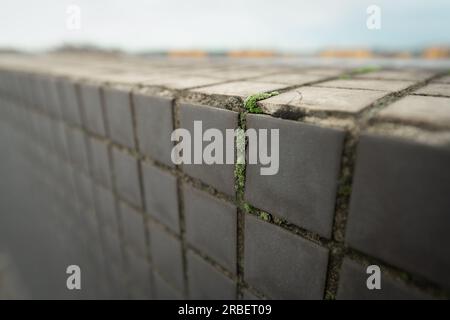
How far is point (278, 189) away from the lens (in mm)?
741

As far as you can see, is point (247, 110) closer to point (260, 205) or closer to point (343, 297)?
point (260, 205)

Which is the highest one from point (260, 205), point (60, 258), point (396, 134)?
point (396, 134)

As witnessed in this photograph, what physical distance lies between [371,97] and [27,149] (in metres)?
3.28

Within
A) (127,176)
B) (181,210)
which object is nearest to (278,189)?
(181,210)

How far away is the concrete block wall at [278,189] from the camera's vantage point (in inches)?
21.0

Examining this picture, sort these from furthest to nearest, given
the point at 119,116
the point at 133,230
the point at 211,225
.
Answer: the point at 133,230 → the point at 119,116 → the point at 211,225

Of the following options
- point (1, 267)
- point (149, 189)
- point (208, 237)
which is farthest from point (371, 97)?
point (1, 267)

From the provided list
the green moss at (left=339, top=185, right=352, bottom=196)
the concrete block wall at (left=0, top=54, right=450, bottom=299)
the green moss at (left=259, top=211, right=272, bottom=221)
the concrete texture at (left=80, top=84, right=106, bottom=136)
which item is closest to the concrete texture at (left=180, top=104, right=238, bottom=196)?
the concrete block wall at (left=0, top=54, right=450, bottom=299)

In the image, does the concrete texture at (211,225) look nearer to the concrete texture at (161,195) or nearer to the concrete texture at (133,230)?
the concrete texture at (161,195)

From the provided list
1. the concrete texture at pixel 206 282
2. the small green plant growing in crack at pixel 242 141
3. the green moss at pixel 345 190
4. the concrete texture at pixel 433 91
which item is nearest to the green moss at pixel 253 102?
the small green plant growing in crack at pixel 242 141

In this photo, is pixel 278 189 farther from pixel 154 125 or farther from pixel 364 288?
pixel 154 125

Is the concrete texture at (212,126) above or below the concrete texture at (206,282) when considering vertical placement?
above

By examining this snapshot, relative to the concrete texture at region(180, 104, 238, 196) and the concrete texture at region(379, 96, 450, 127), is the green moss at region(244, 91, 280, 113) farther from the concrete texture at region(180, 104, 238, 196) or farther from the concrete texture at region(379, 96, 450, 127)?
the concrete texture at region(379, 96, 450, 127)
